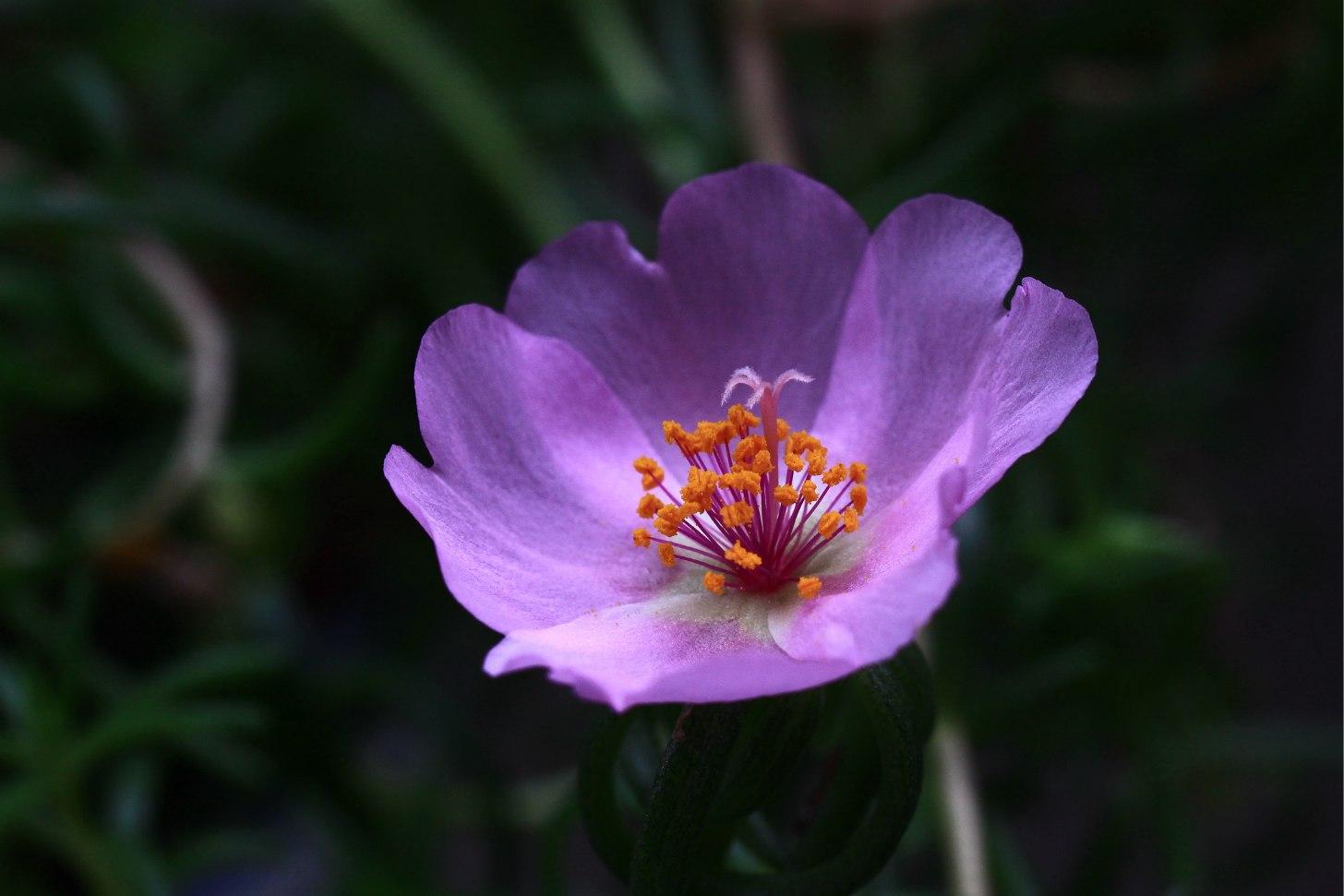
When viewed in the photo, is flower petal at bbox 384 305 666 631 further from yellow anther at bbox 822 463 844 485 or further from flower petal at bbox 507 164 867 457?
yellow anther at bbox 822 463 844 485

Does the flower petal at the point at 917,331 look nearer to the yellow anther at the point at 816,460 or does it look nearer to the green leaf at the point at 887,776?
the yellow anther at the point at 816,460

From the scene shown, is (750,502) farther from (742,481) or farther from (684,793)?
(684,793)

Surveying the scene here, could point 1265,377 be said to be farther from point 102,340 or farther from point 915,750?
point 102,340

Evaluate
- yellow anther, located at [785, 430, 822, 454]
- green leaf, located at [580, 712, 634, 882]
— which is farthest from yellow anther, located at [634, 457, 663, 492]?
green leaf, located at [580, 712, 634, 882]

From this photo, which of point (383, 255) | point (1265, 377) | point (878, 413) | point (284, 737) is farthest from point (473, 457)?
point (1265, 377)

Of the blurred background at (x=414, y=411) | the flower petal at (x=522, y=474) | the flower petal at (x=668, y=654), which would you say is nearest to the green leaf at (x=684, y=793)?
the flower petal at (x=668, y=654)

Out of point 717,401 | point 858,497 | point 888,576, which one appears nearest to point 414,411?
point 717,401

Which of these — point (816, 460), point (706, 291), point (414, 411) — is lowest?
point (414, 411)
